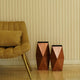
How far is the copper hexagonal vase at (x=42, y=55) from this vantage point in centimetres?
328

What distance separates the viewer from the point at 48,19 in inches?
141

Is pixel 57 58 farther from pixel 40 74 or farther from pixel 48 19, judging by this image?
pixel 48 19

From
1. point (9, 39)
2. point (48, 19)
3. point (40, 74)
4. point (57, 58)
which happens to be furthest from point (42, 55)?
point (48, 19)

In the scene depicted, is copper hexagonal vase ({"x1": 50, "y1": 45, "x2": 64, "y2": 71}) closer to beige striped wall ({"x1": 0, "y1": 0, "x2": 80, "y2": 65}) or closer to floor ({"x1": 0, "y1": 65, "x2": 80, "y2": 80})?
floor ({"x1": 0, "y1": 65, "x2": 80, "y2": 80})

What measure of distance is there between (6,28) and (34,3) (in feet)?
2.30

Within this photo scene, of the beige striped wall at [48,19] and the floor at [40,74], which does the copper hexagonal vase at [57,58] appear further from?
the beige striped wall at [48,19]

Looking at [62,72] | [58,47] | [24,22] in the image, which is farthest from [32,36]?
[62,72]

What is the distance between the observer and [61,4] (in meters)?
3.58

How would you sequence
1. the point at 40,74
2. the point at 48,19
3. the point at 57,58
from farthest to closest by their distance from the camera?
the point at 48,19, the point at 57,58, the point at 40,74

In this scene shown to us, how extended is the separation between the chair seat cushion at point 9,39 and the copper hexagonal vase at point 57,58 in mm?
614

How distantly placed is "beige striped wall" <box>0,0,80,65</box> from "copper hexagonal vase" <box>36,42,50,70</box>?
0.95 ft

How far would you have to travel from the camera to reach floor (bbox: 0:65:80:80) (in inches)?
111

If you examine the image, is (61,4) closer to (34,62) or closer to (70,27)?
(70,27)

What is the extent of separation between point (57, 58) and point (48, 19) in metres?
0.78
